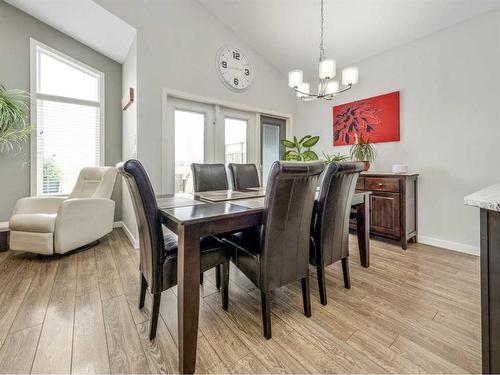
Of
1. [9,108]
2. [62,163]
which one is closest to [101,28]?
[9,108]

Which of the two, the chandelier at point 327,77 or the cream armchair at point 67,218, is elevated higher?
the chandelier at point 327,77

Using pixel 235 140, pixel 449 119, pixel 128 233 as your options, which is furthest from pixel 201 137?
pixel 449 119

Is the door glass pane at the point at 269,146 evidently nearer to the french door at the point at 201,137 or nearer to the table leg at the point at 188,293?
the french door at the point at 201,137

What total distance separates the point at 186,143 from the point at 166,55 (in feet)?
3.60

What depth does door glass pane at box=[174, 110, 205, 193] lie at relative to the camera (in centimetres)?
316

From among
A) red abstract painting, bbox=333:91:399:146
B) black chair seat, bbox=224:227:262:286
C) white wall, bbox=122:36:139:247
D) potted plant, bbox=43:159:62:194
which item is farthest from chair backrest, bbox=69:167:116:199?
red abstract painting, bbox=333:91:399:146

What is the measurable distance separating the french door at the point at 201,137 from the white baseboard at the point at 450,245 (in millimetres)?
2656

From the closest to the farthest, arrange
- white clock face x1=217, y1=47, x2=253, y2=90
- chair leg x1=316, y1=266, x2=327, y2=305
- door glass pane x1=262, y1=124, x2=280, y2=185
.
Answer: chair leg x1=316, y1=266, x2=327, y2=305 → white clock face x1=217, y1=47, x2=253, y2=90 → door glass pane x1=262, y1=124, x2=280, y2=185

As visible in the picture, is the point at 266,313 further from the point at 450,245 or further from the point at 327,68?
the point at 450,245

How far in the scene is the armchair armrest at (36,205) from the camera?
2.56 meters

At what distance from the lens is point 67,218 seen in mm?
2391

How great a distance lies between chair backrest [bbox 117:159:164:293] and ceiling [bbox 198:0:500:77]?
113 inches

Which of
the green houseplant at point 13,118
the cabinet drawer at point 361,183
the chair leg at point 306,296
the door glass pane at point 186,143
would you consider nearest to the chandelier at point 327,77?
the cabinet drawer at point 361,183

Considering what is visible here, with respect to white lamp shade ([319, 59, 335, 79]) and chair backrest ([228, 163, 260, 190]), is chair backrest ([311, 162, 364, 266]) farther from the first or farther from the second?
chair backrest ([228, 163, 260, 190])
